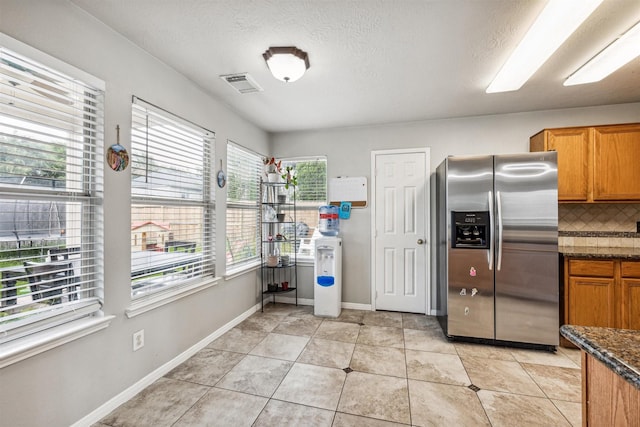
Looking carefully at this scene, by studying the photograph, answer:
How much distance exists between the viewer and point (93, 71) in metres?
1.76

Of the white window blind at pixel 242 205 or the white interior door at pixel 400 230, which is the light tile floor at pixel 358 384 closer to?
the white interior door at pixel 400 230

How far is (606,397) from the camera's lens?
0.76 m

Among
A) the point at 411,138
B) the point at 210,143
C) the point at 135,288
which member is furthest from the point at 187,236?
the point at 411,138

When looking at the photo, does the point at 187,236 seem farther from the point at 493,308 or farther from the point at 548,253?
the point at 548,253

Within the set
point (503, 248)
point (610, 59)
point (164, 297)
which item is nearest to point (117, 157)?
point (164, 297)

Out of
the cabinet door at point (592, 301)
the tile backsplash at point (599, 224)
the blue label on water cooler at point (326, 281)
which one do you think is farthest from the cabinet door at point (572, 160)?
the blue label on water cooler at point (326, 281)

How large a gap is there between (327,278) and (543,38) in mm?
2923

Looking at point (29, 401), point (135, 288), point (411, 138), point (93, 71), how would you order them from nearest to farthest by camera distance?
point (29, 401) < point (93, 71) < point (135, 288) < point (411, 138)

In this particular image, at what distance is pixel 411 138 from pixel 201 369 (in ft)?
11.2

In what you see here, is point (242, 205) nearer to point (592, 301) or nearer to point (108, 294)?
point (108, 294)

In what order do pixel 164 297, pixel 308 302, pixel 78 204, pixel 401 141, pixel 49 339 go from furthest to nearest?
1. pixel 308 302
2. pixel 401 141
3. pixel 164 297
4. pixel 78 204
5. pixel 49 339

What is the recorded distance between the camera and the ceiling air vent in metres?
2.43

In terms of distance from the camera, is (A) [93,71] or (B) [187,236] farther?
(B) [187,236]

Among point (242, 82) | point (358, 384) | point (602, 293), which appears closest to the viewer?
point (358, 384)
